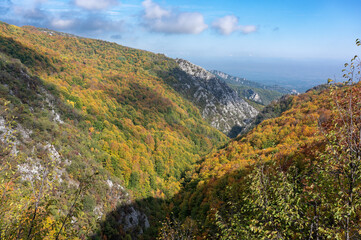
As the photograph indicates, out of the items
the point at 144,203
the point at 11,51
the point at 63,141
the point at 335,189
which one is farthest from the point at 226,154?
the point at 11,51

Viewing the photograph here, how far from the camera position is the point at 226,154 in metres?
79.2

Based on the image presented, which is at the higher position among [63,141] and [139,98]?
[139,98]

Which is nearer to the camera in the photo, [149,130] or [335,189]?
[335,189]

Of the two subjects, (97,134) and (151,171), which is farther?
(151,171)

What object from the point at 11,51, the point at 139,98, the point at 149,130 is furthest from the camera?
the point at 139,98

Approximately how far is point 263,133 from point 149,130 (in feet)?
231

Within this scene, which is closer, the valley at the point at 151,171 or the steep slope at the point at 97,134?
the valley at the point at 151,171

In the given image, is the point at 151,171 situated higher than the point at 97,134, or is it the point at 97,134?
the point at 97,134

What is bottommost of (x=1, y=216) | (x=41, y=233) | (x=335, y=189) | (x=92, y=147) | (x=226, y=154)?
(x=226, y=154)

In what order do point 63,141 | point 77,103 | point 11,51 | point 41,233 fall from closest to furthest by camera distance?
point 41,233 < point 63,141 < point 77,103 < point 11,51

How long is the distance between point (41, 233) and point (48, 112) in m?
54.9

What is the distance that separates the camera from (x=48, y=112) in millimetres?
52531

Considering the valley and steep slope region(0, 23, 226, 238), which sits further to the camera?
steep slope region(0, 23, 226, 238)

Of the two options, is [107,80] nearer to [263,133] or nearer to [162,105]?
[162,105]
